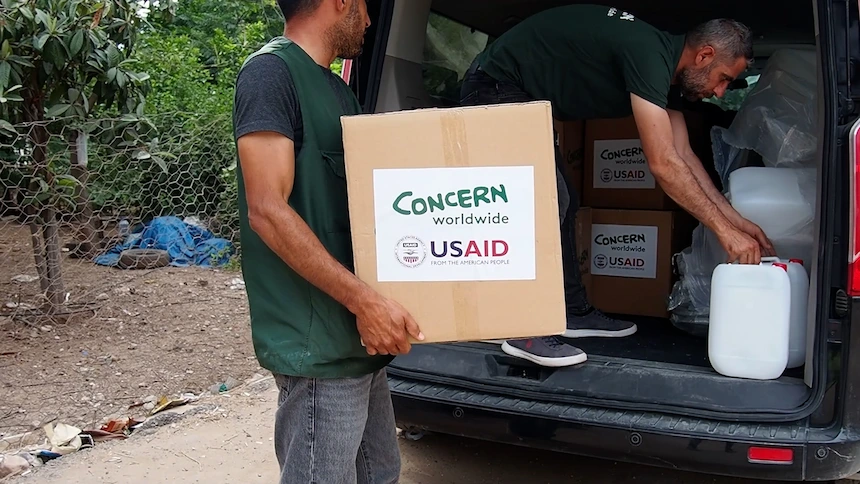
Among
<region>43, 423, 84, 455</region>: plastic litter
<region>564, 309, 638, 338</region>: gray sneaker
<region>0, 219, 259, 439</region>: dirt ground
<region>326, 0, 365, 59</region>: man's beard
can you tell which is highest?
<region>326, 0, 365, 59</region>: man's beard

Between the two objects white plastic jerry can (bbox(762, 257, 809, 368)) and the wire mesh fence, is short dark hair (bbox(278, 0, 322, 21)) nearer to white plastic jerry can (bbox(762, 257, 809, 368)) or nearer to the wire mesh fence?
white plastic jerry can (bbox(762, 257, 809, 368))

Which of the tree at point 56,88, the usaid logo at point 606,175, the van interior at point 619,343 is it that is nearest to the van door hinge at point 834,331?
the van interior at point 619,343

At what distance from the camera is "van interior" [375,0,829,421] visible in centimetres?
220

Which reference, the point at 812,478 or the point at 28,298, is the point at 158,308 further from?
the point at 812,478

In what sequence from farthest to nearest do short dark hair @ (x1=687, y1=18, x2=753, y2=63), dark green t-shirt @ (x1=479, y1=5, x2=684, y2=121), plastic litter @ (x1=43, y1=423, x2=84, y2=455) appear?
plastic litter @ (x1=43, y1=423, x2=84, y2=455), short dark hair @ (x1=687, y1=18, x2=753, y2=63), dark green t-shirt @ (x1=479, y1=5, x2=684, y2=121)

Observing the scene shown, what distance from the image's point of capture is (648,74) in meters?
2.59

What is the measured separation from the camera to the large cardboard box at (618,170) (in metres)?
3.68

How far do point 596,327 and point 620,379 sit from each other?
71cm

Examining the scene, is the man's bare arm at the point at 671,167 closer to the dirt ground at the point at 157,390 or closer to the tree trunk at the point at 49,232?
the dirt ground at the point at 157,390

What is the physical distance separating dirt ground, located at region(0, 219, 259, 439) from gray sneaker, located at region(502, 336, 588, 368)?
1987 millimetres

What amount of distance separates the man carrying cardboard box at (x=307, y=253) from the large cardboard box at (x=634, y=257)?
2.11 m

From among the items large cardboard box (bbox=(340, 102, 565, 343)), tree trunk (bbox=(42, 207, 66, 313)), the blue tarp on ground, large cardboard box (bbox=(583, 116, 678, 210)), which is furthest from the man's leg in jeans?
the blue tarp on ground

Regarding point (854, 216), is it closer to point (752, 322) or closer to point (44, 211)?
point (752, 322)

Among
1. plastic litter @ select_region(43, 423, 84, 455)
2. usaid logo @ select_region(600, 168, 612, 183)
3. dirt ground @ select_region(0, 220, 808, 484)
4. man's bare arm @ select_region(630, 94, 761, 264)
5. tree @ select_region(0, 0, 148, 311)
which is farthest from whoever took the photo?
tree @ select_region(0, 0, 148, 311)
